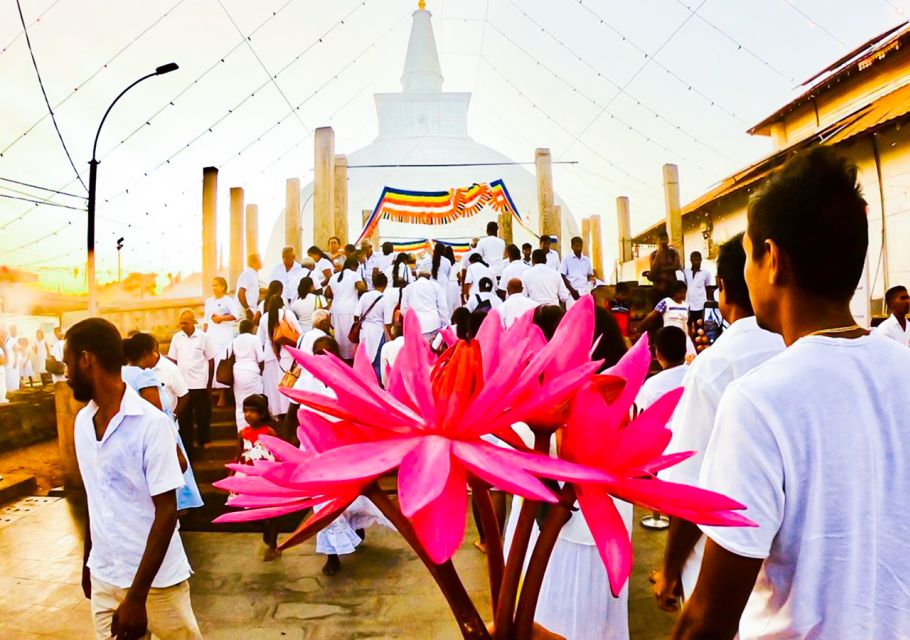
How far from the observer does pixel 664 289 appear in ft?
26.3

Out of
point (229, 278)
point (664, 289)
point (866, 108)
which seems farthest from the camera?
point (229, 278)

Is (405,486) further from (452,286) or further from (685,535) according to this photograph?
(452,286)

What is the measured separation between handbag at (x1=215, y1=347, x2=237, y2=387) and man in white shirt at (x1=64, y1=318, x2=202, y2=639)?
3.91 meters

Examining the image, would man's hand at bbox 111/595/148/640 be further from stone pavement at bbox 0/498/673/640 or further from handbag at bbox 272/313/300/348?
handbag at bbox 272/313/300/348

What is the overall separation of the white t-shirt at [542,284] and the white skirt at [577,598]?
17.7 feet

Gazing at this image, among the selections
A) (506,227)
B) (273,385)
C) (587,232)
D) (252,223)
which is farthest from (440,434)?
(587,232)

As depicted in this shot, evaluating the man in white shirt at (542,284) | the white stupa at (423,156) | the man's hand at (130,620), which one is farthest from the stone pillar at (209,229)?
the white stupa at (423,156)

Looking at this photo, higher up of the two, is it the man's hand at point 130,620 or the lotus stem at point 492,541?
the lotus stem at point 492,541

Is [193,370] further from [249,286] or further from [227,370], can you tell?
[249,286]

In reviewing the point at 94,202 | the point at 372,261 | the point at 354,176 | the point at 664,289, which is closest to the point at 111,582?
the point at 664,289

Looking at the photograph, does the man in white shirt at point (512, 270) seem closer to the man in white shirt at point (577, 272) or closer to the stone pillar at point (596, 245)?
the man in white shirt at point (577, 272)

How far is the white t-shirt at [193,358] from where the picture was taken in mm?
6535

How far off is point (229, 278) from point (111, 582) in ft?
43.5

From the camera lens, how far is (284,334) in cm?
601
